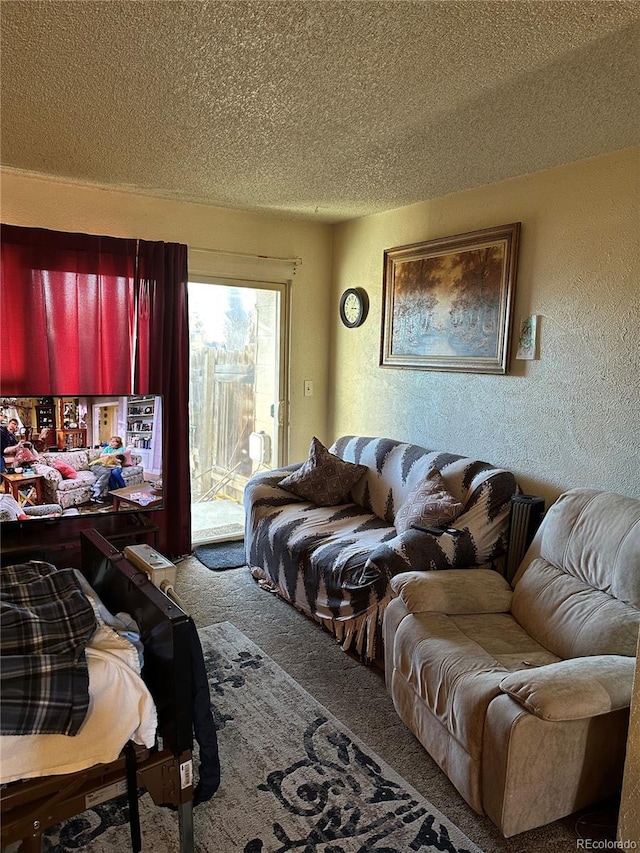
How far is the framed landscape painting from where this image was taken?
333 cm

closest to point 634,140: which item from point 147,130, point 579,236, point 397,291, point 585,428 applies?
point 579,236

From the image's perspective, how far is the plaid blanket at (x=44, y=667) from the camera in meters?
1.40

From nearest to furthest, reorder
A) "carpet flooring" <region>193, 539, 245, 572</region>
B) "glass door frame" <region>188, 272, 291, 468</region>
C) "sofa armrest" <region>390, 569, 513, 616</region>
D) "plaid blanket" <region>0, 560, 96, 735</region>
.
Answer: "plaid blanket" <region>0, 560, 96, 735</region> → "sofa armrest" <region>390, 569, 513, 616</region> → "carpet flooring" <region>193, 539, 245, 572</region> → "glass door frame" <region>188, 272, 291, 468</region>

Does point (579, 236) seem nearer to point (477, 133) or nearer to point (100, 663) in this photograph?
point (477, 133)

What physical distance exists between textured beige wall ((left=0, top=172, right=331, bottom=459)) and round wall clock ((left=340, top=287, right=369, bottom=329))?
248 millimetres

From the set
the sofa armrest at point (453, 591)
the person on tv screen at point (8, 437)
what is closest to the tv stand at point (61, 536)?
the person on tv screen at point (8, 437)

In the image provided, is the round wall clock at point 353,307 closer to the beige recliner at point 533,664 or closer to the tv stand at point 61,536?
the tv stand at point 61,536

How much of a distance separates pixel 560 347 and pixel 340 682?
204 cm

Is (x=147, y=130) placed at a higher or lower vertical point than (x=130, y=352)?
higher

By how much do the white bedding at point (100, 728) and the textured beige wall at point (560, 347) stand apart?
235 cm

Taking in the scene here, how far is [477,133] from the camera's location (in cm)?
257

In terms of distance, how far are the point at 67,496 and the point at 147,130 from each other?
194cm

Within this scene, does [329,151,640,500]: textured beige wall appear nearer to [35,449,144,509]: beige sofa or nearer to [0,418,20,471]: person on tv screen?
[35,449,144,509]: beige sofa

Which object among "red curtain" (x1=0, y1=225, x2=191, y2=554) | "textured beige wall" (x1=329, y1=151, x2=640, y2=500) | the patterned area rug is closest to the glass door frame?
"red curtain" (x1=0, y1=225, x2=191, y2=554)
